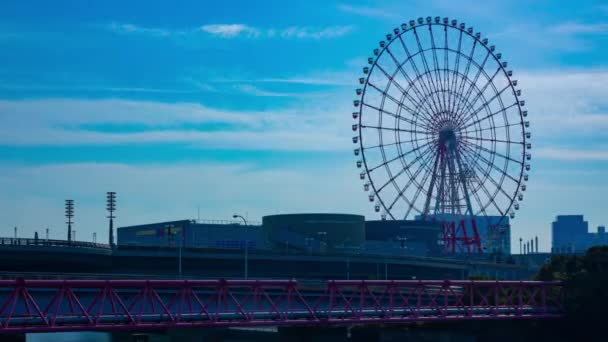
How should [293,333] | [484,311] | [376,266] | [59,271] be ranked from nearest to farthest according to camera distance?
[484,311] < [293,333] < [59,271] < [376,266]

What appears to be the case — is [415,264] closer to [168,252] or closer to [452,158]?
[452,158]

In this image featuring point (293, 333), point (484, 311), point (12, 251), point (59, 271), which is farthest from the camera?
point (59, 271)

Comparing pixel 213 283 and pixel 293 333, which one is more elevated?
pixel 213 283

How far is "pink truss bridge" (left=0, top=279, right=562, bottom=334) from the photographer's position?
67.0 meters

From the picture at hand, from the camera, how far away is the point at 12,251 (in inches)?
4486

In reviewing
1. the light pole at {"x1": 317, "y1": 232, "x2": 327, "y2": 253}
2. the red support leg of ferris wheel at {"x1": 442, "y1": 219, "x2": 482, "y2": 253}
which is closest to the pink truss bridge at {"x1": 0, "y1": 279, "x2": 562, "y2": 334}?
the red support leg of ferris wheel at {"x1": 442, "y1": 219, "x2": 482, "y2": 253}

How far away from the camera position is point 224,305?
244ft

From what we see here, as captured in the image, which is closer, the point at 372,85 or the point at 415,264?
the point at 372,85

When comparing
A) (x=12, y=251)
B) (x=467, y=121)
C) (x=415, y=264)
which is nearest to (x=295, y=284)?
(x=12, y=251)

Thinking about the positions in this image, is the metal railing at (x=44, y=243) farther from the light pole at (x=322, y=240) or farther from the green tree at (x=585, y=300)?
the light pole at (x=322, y=240)

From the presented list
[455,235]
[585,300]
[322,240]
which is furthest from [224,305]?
[322,240]

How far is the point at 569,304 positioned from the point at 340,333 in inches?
868

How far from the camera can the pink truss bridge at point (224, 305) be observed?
67000mm

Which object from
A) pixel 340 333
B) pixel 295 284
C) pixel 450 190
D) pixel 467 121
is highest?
pixel 467 121
